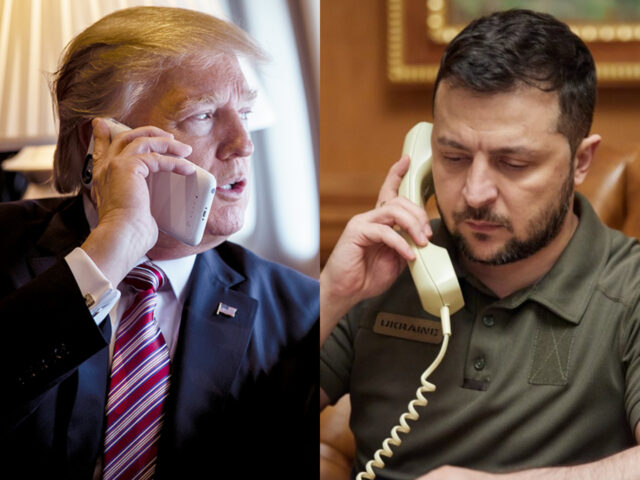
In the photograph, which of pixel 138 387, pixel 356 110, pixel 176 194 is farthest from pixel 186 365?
pixel 356 110

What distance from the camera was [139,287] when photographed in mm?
844

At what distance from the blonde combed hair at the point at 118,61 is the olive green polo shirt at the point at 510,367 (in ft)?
1.45

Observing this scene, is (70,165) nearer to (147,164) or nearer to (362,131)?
(147,164)

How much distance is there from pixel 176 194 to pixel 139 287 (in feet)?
0.36

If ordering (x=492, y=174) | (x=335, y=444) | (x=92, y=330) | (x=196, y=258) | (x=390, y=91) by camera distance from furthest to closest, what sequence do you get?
(x=390, y=91) < (x=335, y=444) < (x=492, y=174) < (x=196, y=258) < (x=92, y=330)

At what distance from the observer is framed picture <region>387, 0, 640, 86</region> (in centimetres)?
125

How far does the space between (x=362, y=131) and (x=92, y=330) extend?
760 mm

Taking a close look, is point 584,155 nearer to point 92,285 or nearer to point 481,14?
point 481,14


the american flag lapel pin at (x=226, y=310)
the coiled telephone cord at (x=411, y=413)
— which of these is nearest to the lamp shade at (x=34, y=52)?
the american flag lapel pin at (x=226, y=310)

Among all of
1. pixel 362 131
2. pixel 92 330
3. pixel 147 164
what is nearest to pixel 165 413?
pixel 92 330

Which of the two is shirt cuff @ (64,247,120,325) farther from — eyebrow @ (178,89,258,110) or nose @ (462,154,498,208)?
nose @ (462,154,498,208)

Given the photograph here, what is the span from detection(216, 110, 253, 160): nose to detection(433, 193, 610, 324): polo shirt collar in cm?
34

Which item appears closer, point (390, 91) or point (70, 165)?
point (70, 165)

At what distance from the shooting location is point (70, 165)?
84cm
